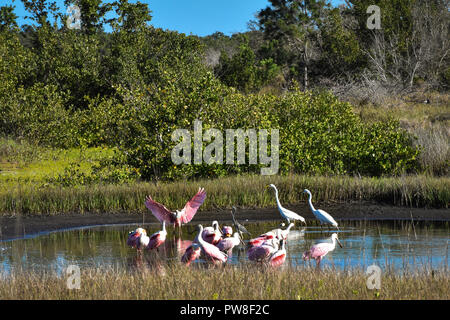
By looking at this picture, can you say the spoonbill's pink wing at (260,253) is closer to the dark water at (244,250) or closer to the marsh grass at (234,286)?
the dark water at (244,250)

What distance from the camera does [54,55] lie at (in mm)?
36031

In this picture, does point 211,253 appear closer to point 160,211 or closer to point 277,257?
point 277,257

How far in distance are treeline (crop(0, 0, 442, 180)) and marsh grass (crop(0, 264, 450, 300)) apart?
36.8ft

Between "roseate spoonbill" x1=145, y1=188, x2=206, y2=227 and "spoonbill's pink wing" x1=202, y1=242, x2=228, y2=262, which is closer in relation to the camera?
"spoonbill's pink wing" x1=202, y1=242, x2=228, y2=262
